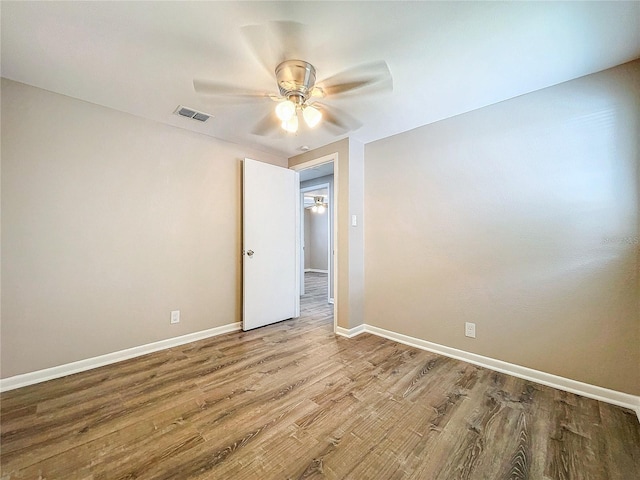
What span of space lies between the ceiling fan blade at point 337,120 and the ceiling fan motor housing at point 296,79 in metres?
0.42

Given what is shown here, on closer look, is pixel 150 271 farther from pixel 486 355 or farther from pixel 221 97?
pixel 486 355

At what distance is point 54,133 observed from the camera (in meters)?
2.10

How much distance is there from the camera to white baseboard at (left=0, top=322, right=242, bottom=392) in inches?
76.3

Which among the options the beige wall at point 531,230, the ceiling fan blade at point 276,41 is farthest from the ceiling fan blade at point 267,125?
the beige wall at point 531,230

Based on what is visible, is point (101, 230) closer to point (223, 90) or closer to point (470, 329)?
point (223, 90)

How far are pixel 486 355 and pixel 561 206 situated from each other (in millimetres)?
1380

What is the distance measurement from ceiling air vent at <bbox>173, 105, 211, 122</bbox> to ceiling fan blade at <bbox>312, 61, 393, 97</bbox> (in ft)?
3.86

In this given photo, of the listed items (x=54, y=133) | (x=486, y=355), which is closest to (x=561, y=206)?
(x=486, y=355)

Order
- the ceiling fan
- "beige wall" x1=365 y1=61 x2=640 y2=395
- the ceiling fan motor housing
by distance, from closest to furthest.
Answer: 1. the ceiling fan
2. the ceiling fan motor housing
3. "beige wall" x1=365 y1=61 x2=640 y2=395

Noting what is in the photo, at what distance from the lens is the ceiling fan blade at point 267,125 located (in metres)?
2.50

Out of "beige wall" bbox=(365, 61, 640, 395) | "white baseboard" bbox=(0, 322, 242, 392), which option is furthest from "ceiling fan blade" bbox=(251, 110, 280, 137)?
"white baseboard" bbox=(0, 322, 242, 392)

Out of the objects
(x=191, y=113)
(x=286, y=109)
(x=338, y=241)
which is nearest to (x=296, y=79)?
(x=286, y=109)

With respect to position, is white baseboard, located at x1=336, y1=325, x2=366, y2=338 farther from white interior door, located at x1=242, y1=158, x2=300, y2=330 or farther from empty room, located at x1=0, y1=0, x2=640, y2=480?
white interior door, located at x1=242, y1=158, x2=300, y2=330

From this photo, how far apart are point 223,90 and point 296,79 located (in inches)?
27.2
